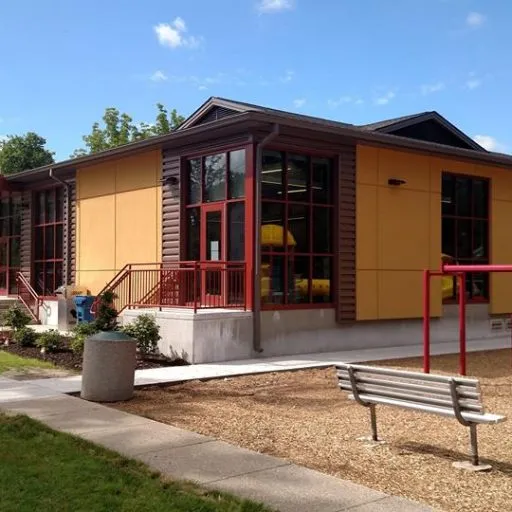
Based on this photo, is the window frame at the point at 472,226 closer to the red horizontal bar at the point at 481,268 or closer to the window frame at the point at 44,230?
the red horizontal bar at the point at 481,268

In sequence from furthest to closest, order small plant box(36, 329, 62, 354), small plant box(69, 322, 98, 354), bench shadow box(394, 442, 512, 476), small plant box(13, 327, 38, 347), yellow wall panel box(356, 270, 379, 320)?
yellow wall panel box(356, 270, 379, 320) → small plant box(13, 327, 38, 347) → small plant box(36, 329, 62, 354) → small plant box(69, 322, 98, 354) → bench shadow box(394, 442, 512, 476)

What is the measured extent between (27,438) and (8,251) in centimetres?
1684

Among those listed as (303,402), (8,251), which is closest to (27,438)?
(303,402)

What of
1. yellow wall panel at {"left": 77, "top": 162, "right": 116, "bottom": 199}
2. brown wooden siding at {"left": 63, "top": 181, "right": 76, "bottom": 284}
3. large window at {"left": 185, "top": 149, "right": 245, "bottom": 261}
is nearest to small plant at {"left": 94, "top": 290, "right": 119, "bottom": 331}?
large window at {"left": 185, "top": 149, "right": 245, "bottom": 261}

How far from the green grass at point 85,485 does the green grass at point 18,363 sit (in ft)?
17.5

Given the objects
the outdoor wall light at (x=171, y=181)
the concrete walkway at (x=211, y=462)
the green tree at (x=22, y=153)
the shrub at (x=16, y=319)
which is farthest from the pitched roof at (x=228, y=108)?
the green tree at (x=22, y=153)

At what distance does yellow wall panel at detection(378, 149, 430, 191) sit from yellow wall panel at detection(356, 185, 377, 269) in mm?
503

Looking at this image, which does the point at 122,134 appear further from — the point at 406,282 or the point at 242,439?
the point at 242,439

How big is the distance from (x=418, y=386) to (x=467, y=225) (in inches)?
470

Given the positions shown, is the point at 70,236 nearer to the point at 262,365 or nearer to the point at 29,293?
the point at 29,293

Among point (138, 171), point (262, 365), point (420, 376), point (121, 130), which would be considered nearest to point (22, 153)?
point (121, 130)

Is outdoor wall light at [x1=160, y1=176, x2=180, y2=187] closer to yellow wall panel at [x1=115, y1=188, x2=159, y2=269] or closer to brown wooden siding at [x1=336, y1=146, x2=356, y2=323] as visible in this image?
yellow wall panel at [x1=115, y1=188, x2=159, y2=269]

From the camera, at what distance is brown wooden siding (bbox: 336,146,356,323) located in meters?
14.3

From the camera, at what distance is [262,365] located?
1201 cm
